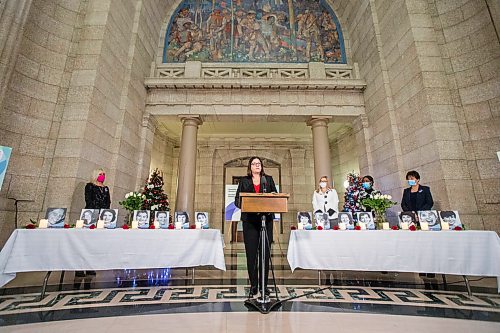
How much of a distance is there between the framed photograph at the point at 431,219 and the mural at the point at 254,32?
7425mm

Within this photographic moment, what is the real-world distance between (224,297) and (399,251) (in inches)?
98.7

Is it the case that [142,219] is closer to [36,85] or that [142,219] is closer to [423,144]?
[36,85]

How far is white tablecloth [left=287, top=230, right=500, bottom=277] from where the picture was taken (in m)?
3.03

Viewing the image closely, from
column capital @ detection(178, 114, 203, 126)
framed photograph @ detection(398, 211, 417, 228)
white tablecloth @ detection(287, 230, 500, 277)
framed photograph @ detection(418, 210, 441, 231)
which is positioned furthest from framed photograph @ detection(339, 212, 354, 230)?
column capital @ detection(178, 114, 203, 126)

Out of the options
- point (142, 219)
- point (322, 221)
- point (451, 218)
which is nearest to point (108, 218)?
point (142, 219)

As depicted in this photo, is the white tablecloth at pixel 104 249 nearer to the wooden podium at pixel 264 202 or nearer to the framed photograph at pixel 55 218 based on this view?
the framed photograph at pixel 55 218

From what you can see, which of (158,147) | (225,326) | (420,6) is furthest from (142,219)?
(420,6)

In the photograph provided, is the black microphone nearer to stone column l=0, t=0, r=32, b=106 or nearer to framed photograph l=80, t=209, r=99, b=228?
framed photograph l=80, t=209, r=99, b=228

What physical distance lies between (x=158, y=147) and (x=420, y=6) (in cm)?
1047

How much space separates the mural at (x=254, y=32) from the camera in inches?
360

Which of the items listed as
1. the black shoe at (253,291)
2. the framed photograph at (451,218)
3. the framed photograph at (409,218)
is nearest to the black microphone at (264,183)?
the black shoe at (253,291)

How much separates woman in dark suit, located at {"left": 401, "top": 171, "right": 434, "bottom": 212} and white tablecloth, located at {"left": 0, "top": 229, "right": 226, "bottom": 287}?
12.2 ft

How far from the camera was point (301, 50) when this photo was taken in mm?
9234

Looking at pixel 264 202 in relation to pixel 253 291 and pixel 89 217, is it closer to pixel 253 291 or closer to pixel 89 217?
pixel 253 291
